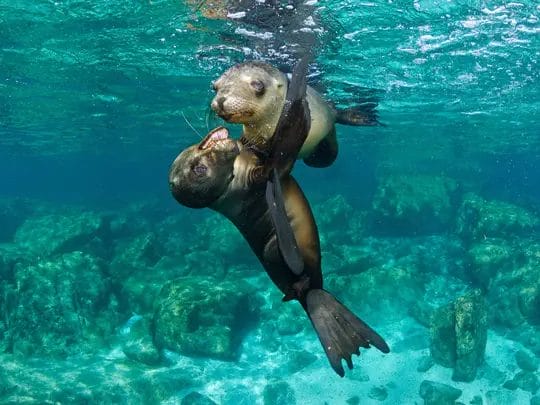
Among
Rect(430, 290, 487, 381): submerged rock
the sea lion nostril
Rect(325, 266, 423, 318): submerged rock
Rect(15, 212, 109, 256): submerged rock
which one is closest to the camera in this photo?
the sea lion nostril

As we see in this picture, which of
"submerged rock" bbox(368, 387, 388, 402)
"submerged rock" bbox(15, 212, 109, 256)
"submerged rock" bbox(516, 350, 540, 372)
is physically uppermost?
"submerged rock" bbox(516, 350, 540, 372)

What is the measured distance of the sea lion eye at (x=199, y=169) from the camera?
2361 mm

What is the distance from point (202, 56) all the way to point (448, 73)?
31.4ft

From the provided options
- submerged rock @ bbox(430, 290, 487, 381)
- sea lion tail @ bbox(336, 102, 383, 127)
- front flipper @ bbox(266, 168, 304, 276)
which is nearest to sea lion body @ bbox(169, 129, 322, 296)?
front flipper @ bbox(266, 168, 304, 276)

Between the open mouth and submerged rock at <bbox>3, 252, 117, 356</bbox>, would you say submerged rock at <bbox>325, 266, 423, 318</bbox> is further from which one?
the open mouth

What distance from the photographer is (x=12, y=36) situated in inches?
496

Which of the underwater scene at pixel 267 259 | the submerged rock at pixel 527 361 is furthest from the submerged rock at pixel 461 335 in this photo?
the submerged rock at pixel 527 361

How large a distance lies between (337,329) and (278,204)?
105cm

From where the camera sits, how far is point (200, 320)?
41.2ft

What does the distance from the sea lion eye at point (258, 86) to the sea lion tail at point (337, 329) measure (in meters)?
1.41

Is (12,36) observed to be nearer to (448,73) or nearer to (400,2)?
(400,2)

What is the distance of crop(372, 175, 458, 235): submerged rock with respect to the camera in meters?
23.8

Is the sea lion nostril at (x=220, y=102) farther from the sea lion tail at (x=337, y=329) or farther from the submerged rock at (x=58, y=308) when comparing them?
the submerged rock at (x=58, y=308)

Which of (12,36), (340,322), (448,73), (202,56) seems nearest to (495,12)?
(448,73)
